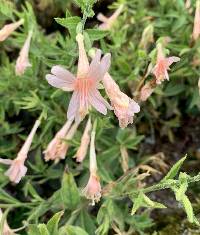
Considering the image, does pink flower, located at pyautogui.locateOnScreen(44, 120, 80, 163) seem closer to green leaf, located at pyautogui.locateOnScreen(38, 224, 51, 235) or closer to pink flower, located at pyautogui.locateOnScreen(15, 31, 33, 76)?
pink flower, located at pyautogui.locateOnScreen(15, 31, 33, 76)

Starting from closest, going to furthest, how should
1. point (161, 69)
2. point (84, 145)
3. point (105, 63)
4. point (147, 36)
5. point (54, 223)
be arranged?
point (105, 63), point (54, 223), point (161, 69), point (84, 145), point (147, 36)

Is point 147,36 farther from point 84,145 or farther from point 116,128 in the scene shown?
point 84,145

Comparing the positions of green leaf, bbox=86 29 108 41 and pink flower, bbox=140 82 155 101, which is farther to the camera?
pink flower, bbox=140 82 155 101

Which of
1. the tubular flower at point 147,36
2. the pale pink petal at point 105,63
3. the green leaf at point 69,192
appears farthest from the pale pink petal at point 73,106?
the tubular flower at point 147,36

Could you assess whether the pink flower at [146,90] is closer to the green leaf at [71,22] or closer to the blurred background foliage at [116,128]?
the blurred background foliage at [116,128]

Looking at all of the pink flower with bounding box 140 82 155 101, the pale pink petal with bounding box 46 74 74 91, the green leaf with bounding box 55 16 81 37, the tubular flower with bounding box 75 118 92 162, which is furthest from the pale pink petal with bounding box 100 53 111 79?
the tubular flower with bounding box 75 118 92 162

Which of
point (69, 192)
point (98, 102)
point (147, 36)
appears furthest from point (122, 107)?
point (147, 36)
